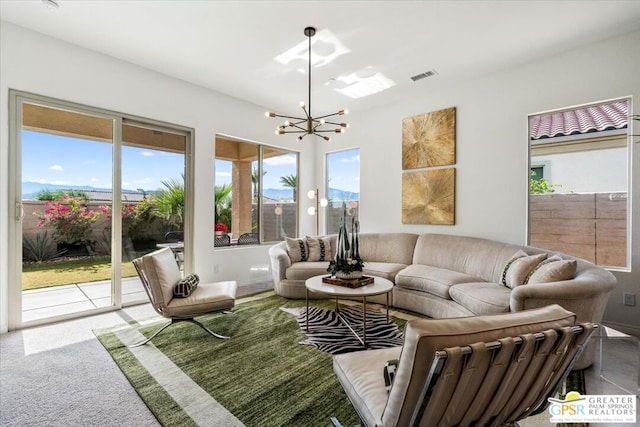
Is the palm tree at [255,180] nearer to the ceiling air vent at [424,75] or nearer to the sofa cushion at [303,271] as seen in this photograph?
the sofa cushion at [303,271]

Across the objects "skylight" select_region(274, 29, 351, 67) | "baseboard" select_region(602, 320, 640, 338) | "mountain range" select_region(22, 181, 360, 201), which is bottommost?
"baseboard" select_region(602, 320, 640, 338)

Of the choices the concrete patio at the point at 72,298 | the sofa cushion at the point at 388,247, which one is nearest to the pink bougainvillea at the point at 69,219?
the concrete patio at the point at 72,298

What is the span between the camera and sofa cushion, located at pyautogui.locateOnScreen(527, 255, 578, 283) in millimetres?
2525

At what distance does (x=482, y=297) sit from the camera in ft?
9.34

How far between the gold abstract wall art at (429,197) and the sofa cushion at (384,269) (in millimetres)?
873

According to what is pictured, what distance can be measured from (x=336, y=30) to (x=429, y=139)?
2314 millimetres

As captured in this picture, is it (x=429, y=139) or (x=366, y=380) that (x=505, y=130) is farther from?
(x=366, y=380)

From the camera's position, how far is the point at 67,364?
2.43 metres

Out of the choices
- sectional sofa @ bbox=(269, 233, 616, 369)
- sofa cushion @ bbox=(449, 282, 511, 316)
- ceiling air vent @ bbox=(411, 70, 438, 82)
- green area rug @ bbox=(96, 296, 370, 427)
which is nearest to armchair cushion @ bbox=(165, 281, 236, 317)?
green area rug @ bbox=(96, 296, 370, 427)

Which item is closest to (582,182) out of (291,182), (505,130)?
(505,130)

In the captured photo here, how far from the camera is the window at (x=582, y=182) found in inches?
129

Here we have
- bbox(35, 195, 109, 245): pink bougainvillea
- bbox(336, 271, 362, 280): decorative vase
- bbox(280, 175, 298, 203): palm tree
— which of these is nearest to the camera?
bbox(336, 271, 362, 280): decorative vase

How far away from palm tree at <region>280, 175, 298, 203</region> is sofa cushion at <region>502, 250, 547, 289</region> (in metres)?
4.01

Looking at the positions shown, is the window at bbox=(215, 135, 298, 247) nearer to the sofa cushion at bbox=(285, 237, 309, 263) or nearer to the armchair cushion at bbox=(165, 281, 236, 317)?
the sofa cushion at bbox=(285, 237, 309, 263)
